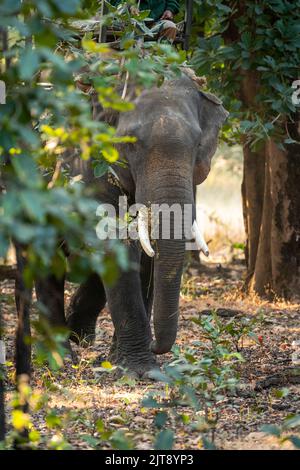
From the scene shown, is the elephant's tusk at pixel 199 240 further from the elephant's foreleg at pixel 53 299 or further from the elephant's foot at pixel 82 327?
the elephant's foot at pixel 82 327

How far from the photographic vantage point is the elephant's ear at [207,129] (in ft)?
27.7

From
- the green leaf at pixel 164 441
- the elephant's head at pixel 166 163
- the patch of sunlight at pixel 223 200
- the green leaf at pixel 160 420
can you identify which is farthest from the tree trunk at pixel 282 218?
the green leaf at pixel 164 441

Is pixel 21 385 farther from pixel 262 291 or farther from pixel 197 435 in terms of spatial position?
pixel 262 291

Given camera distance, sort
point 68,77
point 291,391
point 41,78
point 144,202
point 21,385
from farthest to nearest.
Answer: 1. point 144,202
2. point 291,391
3. point 41,78
4. point 21,385
5. point 68,77

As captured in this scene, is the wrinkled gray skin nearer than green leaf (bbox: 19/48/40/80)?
No

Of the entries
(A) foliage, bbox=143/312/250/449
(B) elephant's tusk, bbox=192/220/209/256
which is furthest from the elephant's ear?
(A) foliage, bbox=143/312/250/449

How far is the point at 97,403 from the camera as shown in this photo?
6688 millimetres

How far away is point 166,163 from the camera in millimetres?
7754

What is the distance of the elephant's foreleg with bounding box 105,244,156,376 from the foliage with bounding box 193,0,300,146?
2807 millimetres

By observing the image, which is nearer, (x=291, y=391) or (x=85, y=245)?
(x=85, y=245)

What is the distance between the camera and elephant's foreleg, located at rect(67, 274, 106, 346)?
32.2 ft

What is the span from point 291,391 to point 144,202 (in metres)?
1.86

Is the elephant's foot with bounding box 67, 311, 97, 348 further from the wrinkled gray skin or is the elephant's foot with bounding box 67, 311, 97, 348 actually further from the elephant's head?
the elephant's head
